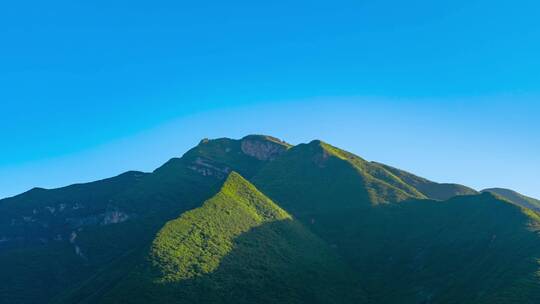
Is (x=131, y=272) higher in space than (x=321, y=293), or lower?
higher

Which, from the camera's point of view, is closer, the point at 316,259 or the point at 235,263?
the point at 235,263

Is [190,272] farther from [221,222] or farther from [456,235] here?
[456,235]

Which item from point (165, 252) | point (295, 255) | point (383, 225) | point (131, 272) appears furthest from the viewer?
point (383, 225)

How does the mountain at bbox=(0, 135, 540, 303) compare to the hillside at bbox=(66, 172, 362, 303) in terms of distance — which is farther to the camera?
the hillside at bbox=(66, 172, 362, 303)

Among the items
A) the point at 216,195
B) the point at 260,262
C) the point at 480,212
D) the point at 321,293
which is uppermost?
the point at 216,195

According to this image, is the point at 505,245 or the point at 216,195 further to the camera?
the point at 216,195

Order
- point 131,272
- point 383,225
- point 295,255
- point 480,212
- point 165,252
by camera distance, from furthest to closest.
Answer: point 383,225 < point 480,212 < point 295,255 < point 165,252 < point 131,272

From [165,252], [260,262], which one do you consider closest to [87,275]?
[165,252]

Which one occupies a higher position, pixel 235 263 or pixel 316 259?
pixel 235 263

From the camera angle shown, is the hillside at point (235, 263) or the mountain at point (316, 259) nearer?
the mountain at point (316, 259)
